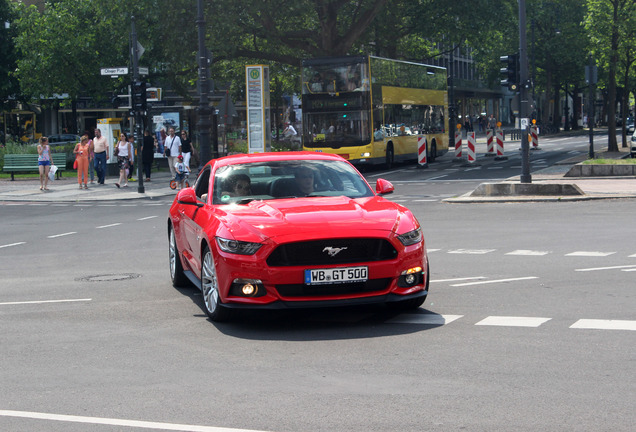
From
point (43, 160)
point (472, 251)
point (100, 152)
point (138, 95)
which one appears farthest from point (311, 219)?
point (100, 152)

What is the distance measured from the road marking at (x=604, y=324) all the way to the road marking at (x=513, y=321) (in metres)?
0.30

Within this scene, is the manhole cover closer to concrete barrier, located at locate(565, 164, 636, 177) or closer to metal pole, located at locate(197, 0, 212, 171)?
metal pole, located at locate(197, 0, 212, 171)

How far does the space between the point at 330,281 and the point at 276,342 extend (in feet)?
2.21

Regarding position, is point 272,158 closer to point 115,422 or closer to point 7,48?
point 115,422

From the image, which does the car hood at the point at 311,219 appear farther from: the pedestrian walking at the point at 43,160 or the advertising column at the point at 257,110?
the advertising column at the point at 257,110

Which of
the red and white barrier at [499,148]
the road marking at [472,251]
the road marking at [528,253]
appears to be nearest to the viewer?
the road marking at [528,253]

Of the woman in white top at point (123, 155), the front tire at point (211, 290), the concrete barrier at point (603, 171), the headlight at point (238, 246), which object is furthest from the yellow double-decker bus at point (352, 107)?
the headlight at point (238, 246)

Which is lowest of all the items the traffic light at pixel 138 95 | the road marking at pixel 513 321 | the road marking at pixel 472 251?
the road marking at pixel 472 251

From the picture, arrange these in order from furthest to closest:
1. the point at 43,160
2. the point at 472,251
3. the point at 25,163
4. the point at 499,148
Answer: the point at 499,148 → the point at 25,163 → the point at 43,160 → the point at 472,251

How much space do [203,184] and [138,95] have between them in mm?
20863

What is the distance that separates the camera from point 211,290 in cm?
862

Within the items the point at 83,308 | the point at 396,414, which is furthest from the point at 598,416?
the point at 83,308

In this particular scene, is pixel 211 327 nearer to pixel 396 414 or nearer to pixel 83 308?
pixel 83 308

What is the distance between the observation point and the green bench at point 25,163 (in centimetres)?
3794
